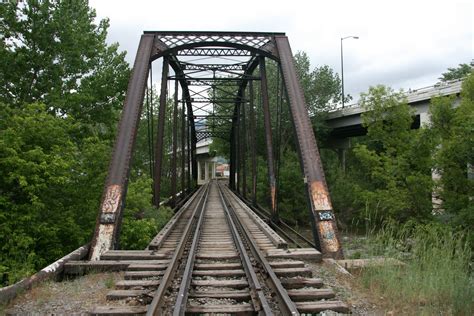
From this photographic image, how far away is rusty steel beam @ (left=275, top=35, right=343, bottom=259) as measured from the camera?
8297 mm

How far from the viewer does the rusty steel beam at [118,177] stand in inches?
326

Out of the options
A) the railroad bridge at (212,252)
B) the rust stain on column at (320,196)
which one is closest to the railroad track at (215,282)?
the railroad bridge at (212,252)

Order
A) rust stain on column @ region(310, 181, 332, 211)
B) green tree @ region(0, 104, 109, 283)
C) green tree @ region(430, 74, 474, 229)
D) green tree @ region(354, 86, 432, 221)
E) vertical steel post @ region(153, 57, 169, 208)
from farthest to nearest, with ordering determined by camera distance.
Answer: green tree @ region(354, 86, 432, 221), vertical steel post @ region(153, 57, 169, 208), green tree @ region(430, 74, 474, 229), rust stain on column @ region(310, 181, 332, 211), green tree @ region(0, 104, 109, 283)

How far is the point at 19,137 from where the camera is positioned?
8.61m

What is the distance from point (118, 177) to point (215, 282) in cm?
397

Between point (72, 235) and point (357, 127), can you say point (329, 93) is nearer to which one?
point (357, 127)

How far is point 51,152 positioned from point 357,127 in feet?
86.0

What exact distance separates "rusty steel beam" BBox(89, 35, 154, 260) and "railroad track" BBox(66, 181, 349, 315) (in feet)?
1.74

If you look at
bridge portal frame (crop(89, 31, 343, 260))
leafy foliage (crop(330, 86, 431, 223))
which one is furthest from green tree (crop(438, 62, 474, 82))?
bridge portal frame (crop(89, 31, 343, 260))

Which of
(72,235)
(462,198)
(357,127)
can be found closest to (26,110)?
(72,235)

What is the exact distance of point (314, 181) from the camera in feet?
30.0

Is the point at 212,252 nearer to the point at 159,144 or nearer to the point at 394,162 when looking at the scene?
the point at 159,144

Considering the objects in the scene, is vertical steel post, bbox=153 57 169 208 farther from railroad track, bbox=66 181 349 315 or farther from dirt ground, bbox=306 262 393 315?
dirt ground, bbox=306 262 393 315

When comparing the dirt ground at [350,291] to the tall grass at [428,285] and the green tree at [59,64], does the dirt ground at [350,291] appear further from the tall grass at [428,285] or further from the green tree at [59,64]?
the green tree at [59,64]
